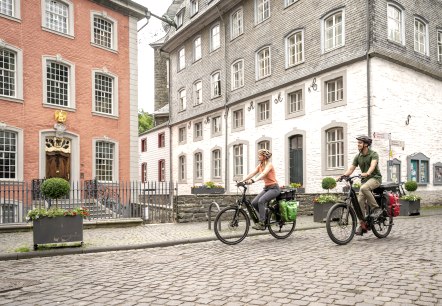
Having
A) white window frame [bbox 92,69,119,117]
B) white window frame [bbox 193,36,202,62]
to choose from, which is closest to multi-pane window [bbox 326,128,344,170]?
white window frame [bbox 92,69,119,117]

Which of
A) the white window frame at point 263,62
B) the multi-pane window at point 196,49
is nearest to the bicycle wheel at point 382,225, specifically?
the white window frame at point 263,62

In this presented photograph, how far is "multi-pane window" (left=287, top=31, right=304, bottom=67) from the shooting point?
20.5 metres

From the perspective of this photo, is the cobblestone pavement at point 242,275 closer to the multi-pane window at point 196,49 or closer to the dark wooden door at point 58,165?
the dark wooden door at point 58,165

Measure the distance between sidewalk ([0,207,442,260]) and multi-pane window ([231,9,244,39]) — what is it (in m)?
16.1

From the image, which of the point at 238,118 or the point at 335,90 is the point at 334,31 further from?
the point at 238,118

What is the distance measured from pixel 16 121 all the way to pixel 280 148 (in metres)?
12.2

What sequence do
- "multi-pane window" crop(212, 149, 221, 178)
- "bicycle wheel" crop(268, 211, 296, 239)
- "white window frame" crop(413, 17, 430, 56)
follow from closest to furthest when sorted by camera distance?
1. "bicycle wheel" crop(268, 211, 296, 239)
2. "white window frame" crop(413, 17, 430, 56)
3. "multi-pane window" crop(212, 149, 221, 178)

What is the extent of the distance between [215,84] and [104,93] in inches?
354

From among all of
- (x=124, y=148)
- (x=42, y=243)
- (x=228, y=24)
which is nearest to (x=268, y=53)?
(x=228, y=24)

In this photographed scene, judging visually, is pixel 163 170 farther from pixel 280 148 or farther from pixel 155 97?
pixel 280 148

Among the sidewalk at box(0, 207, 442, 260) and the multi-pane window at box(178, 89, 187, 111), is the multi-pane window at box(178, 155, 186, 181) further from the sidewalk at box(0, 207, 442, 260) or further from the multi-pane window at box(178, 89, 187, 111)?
the sidewalk at box(0, 207, 442, 260)

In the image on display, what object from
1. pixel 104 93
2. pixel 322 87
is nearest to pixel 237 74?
pixel 322 87

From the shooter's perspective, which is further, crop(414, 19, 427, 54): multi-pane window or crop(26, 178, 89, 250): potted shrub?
crop(414, 19, 427, 54): multi-pane window

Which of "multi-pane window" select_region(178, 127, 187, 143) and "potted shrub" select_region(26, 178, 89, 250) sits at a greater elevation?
"multi-pane window" select_region(178, 127, 187, 143)
